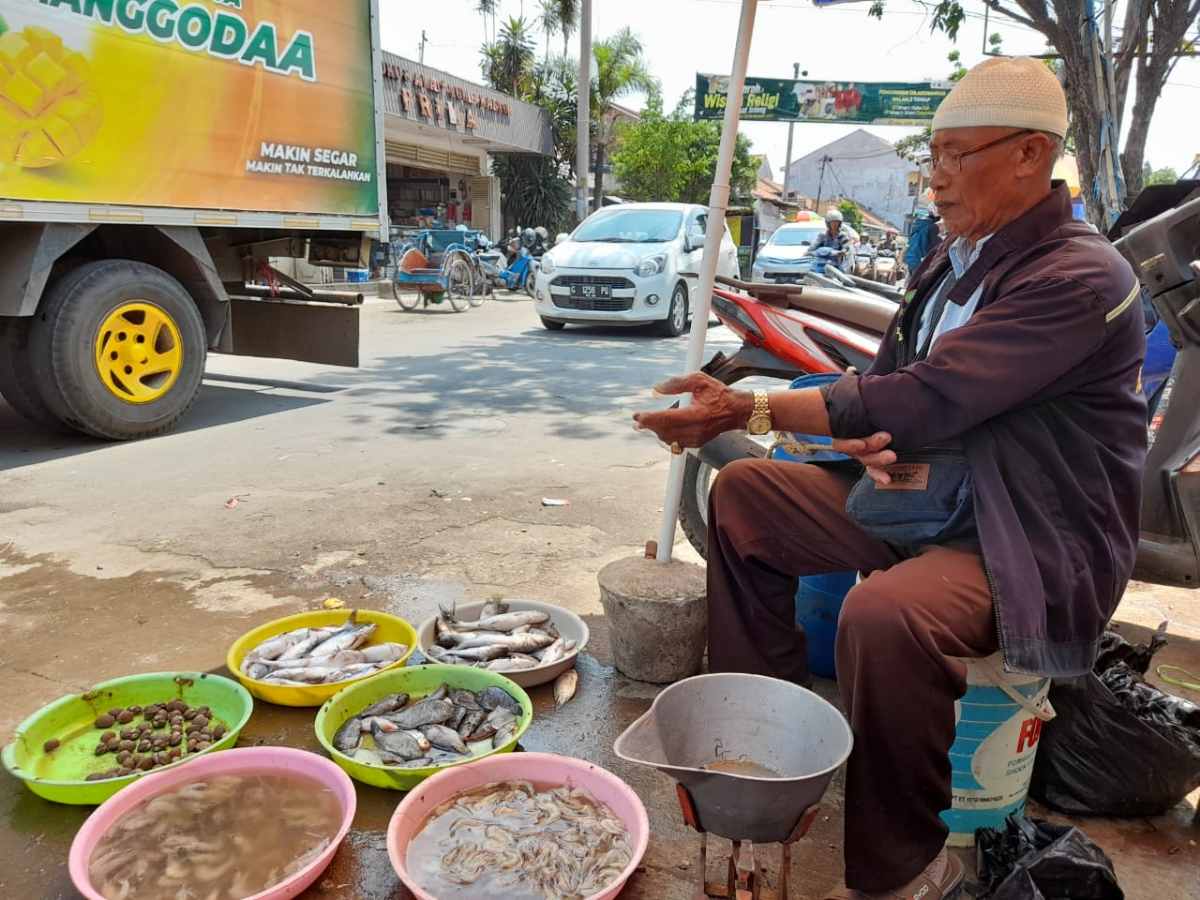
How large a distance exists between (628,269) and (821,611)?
352 inches

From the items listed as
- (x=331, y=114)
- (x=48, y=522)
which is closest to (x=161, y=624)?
(x=48, y=522)

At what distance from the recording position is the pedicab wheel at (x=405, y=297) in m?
14.5

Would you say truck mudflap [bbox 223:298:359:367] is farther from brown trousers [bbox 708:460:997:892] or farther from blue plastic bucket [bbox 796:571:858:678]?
brown trousers [bbox 708:460:997:892]

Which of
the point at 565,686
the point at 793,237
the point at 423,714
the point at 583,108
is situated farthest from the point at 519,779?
the point at 583,108

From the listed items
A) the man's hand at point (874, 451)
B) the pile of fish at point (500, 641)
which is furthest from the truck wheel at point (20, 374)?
the man's hand at point (874, 451)

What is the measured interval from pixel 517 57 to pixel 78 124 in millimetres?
23567

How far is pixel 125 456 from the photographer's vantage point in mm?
5484

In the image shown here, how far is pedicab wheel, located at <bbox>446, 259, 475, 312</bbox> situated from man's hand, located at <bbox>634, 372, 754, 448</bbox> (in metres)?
13.2

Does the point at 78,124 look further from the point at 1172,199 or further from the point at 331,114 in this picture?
the point at 1172,199

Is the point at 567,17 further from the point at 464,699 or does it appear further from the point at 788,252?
the point at 464,699

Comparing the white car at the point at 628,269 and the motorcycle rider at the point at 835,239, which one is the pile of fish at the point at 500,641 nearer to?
the white car at the point at 628,269

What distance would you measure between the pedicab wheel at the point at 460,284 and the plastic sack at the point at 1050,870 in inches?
542

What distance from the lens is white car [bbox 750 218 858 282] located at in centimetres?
1512

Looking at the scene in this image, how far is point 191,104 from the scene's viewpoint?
5.68 meters
